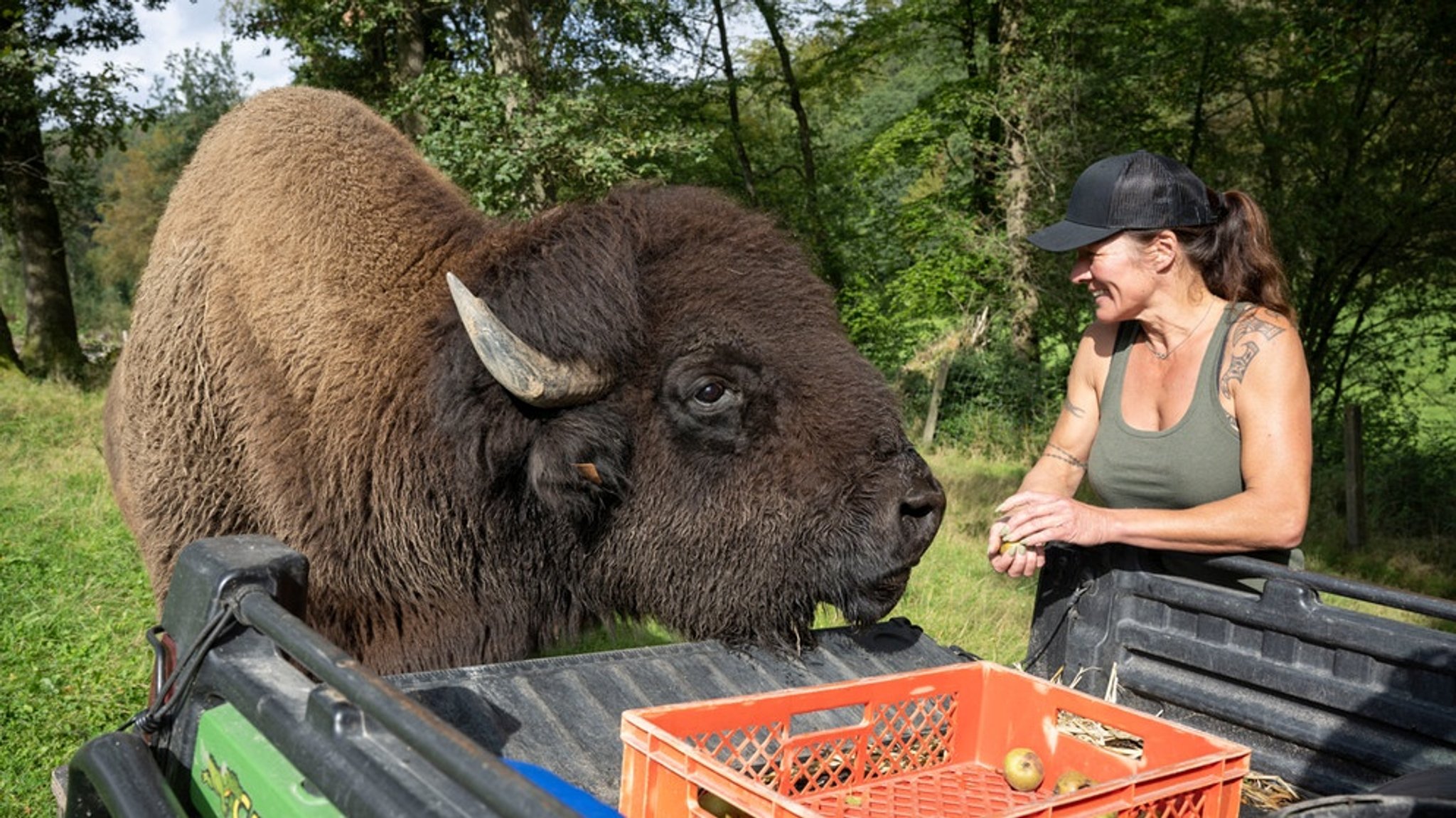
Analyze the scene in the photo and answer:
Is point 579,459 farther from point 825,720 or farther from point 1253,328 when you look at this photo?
point 1253,328

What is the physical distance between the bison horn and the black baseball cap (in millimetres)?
1549

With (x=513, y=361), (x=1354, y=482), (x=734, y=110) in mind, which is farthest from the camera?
(x=734, y=110)

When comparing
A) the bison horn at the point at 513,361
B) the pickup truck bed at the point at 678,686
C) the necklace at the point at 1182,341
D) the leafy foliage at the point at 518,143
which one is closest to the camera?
the pickup truck bed at the point at 678,686

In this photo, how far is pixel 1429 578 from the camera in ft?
33.1

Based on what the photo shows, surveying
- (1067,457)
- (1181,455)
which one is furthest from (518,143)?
(1181,455)

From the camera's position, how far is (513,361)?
10.4 ft

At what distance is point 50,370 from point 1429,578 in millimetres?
18510

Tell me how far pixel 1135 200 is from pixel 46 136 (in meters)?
20.7

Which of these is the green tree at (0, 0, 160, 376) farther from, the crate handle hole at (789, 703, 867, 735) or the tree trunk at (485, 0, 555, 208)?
the crate handle hole at (789, 703, 867, 735)

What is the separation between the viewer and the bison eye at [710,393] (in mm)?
3383

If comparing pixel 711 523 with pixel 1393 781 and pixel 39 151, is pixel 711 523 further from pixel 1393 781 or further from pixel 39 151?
pixel 39 151

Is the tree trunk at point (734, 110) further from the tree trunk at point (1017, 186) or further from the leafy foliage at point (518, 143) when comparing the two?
the leafy foliage at point (518, 143)

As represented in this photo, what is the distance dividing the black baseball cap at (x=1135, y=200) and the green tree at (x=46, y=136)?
16.0m

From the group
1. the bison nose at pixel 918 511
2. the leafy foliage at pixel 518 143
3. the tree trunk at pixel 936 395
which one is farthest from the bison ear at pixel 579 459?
the tree trunk at pixel 936 395
